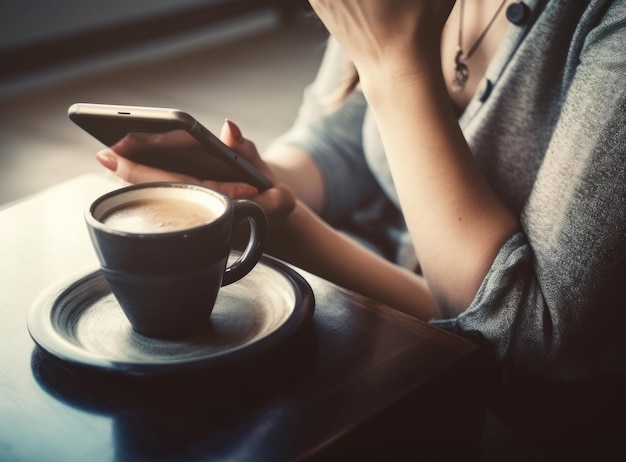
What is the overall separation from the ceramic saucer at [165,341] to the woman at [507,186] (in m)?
0.19

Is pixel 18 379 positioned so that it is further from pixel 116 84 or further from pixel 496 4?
pixel 116 84

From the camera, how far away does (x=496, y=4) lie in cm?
107

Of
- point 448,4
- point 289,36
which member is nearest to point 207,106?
point 289,36

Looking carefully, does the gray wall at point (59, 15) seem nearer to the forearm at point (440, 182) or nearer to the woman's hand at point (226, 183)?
the woman's hand at point (226, 183)

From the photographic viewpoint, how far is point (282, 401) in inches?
20.9

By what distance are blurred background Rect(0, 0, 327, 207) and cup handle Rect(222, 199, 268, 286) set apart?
78.5 inches

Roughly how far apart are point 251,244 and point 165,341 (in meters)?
0.12

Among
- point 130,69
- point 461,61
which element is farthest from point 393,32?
point 130,69

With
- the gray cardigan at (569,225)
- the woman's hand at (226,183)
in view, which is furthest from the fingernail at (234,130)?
the gray cardigan at (569,225)

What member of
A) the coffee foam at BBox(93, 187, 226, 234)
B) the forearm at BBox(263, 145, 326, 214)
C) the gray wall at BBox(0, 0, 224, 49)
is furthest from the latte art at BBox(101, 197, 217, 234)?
the gray wall at BBox(0, 0, 224, 49)

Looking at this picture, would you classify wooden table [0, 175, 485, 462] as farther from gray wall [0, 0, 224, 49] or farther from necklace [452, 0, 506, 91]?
gray wall [0, 0, 224, 49]

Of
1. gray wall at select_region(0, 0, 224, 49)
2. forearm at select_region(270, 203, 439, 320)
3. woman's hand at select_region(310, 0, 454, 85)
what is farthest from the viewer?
gray wall at select_region(0, 0, 224, 49)

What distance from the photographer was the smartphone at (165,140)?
2.24 feet

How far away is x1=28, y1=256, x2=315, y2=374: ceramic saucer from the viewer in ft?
1.80
